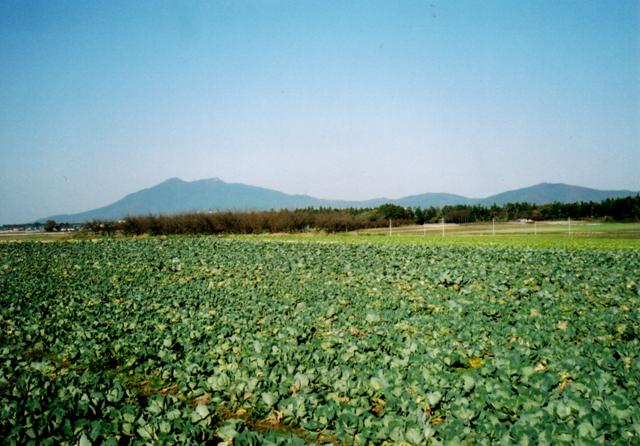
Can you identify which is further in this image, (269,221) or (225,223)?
(269,221)

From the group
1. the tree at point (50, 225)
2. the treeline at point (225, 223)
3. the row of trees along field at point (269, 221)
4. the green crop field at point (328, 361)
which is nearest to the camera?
the green crop field at point (328, 361)

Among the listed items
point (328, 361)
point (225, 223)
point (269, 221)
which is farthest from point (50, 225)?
point (328, 361)

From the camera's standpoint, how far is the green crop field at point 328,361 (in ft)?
14.7

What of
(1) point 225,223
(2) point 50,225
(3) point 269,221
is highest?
(2) point 50,225

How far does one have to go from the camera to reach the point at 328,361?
667 cm

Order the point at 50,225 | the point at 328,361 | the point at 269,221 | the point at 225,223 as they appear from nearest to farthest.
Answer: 1. the point at 328,361
2. the point at 225,223
3. the point at 269,221
4. the point at 50,225

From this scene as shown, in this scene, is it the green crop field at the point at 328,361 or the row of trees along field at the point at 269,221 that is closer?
the green crop field at the point at 328,361

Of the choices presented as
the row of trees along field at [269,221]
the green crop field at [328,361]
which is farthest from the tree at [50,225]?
the green crop field at [328,361]

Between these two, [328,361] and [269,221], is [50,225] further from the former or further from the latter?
[328,361]

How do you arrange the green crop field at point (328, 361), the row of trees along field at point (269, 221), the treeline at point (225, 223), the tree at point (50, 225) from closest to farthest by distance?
1. the green crop field at point (328, 361)
2. the treeline at point (225, 223)
3. the row of trees along field at point (269, 221)
4. the tree at point (50, 225)

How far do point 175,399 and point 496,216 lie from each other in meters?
110

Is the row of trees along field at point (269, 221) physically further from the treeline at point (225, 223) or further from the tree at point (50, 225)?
the tree at point (50, 225)

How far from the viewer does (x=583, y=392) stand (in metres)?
4.98

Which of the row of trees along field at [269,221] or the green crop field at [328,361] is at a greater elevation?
the row of trees along field at [269,221]
